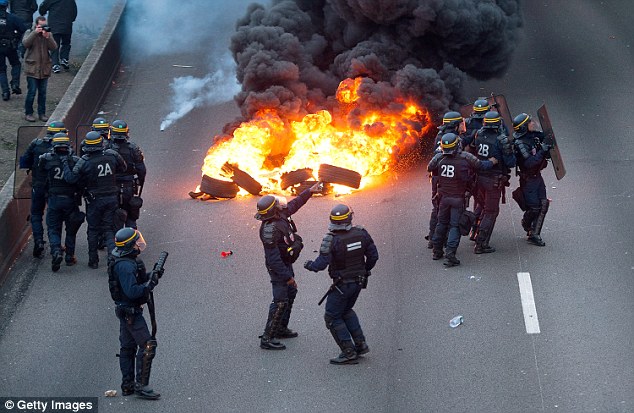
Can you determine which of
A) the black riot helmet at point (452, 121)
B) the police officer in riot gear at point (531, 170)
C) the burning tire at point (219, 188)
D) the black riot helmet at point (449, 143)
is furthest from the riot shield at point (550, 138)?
the burning tire at point (219, 188)

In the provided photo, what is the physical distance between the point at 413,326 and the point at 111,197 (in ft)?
14.3

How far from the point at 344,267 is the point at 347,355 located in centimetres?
91

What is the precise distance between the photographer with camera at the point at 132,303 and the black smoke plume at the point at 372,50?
22.3 ft

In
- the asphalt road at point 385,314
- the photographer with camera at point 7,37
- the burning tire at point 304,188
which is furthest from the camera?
the photographer with camera at point 7,37

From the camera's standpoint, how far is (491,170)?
13.4 meters

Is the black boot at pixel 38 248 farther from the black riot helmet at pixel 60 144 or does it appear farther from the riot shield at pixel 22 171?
the black riot helmet at pixel 60 144

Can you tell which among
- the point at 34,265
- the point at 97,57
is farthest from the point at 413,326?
the point at 97,57

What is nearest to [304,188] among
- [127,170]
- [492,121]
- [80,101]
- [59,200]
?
[127,170]

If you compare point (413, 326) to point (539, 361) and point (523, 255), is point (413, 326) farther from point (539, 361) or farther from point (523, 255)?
point (523, 255)

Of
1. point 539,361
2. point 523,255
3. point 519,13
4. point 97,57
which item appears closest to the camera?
point 539,361

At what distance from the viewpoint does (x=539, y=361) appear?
35.0 feet

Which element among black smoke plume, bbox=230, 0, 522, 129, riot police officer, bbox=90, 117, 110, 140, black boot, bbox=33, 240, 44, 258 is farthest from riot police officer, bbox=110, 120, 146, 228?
black smoke plume, bbox=230, 0, 522, 129

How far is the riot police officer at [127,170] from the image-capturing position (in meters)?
14.1

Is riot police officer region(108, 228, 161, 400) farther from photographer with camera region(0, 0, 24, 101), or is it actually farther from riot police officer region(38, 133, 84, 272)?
photographer with camera region(0, 0, 24, 101)
